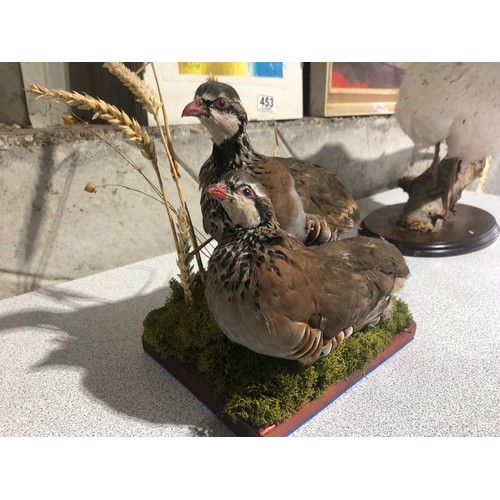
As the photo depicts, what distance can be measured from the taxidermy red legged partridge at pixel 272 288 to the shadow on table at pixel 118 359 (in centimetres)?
31

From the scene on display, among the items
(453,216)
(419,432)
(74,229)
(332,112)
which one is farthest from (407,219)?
(74,229)

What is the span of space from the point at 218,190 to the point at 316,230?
509 millimetres

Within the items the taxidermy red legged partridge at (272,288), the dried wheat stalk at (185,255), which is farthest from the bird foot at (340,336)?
the dried wheat stalk at (185,255)

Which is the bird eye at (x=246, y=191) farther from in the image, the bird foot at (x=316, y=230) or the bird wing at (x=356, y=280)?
the bird foot at (x=316, y=230)

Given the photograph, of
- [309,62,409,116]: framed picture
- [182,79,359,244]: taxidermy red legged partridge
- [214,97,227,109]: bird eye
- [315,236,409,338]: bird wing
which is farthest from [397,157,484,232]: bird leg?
[214,97,227,109]: bird eye

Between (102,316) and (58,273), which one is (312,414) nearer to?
(102,316)

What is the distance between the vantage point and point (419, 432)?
102 centimetres

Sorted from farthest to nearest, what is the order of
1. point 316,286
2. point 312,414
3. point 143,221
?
1. point 143,221
2. point 312,414
3. point 316,286

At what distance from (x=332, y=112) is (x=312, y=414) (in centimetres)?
201

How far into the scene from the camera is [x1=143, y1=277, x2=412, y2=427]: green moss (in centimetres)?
96

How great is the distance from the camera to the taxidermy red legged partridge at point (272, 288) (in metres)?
0.86

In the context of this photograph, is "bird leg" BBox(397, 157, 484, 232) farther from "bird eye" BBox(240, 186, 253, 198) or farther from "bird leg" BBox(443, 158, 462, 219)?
"bird eye" BBox(240, 186, 253, 198)

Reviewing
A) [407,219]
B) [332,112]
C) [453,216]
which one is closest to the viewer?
[407,219]

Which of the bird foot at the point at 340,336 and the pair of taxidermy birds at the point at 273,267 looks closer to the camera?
the pair of taxidermy birds at the point at 273,267
